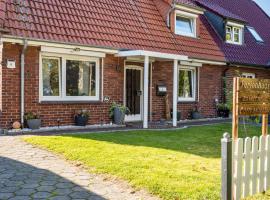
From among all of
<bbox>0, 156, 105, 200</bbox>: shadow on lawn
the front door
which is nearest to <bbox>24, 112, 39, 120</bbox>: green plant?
the front door

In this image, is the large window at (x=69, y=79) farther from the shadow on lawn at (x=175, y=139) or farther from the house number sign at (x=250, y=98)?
the house number sign at (x=250, y=98)

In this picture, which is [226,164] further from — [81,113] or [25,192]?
[81,113]

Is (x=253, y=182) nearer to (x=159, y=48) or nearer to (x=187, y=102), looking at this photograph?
(x=159, y=48)

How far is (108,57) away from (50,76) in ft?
7.86

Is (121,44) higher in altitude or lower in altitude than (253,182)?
higher

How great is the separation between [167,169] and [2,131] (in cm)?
617

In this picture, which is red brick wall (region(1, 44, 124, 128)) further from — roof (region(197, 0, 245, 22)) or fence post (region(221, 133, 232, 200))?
roof (region(197, 0, 245, 22))

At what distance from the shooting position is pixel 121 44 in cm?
1402

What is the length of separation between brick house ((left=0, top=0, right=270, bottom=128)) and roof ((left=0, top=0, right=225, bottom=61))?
0.04 metres

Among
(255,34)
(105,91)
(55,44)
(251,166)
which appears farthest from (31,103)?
(255,34)

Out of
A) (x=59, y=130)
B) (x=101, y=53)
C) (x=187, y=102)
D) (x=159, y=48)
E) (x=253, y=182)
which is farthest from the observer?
(x=187, y=102)

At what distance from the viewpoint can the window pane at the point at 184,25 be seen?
1747 cm

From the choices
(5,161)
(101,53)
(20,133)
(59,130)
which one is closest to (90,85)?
(101,53)

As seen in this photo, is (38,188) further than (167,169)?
No
